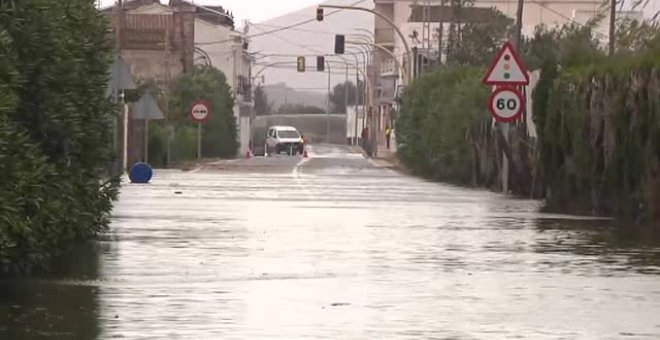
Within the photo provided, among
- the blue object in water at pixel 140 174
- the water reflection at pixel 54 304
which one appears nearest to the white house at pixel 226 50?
the blue object in water at pixel 140 174

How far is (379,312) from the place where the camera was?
12898 millimetres

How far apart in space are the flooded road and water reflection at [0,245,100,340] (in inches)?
0.7

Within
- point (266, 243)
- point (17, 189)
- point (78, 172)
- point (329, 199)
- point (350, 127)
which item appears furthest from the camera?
point (350, 127)

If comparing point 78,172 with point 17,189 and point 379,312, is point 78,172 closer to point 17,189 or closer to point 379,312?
point 17,189

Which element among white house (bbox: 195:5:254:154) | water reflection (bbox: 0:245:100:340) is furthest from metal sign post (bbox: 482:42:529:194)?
white house (bbox: 195:5:254:154)

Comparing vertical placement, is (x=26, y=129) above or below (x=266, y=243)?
above

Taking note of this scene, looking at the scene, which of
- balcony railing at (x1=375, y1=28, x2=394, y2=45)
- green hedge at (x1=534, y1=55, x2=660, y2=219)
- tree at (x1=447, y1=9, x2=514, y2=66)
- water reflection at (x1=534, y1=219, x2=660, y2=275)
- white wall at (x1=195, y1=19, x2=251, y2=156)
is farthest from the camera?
balcony railing at (x1=375, y1=28, x2=394, y2=45)

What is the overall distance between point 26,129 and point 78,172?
4.62 ft

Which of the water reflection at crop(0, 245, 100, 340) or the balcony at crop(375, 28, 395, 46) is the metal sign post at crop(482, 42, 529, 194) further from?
the balcony at crop(375, 28, 395, 46)

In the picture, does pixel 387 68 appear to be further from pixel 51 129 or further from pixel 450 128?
pixel 51 129

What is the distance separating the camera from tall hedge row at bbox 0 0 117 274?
14.2m

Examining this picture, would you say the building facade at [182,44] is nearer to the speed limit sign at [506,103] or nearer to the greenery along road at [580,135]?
the greenery along road at [580,135]

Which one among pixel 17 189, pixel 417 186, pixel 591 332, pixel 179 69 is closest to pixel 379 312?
pixel 591 332

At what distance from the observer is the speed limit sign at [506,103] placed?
110ft
